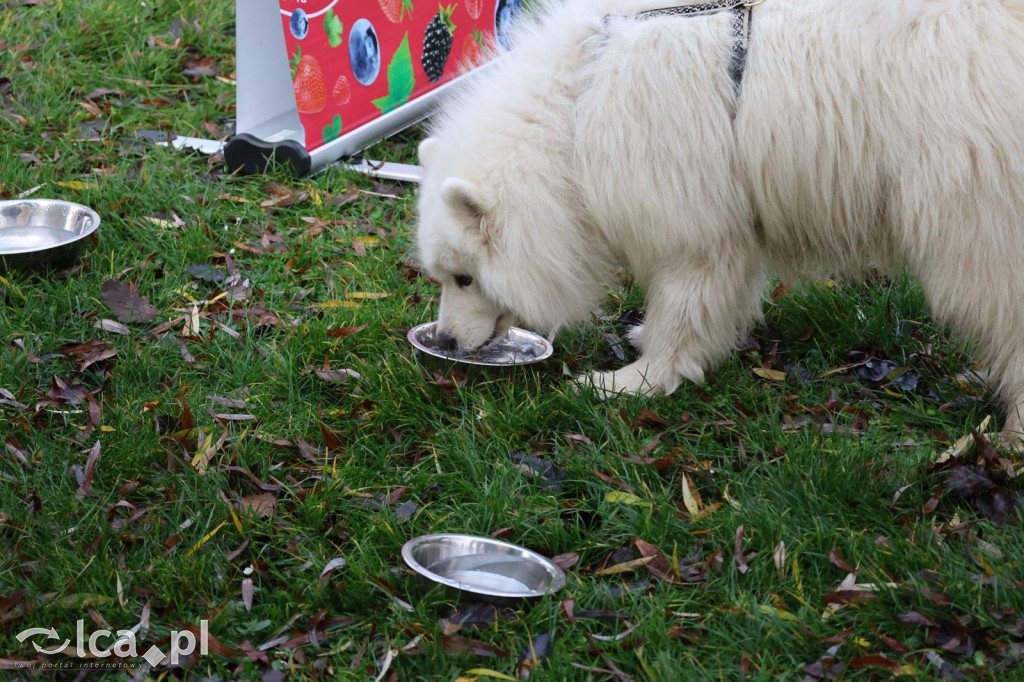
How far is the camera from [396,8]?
6164 millimetres

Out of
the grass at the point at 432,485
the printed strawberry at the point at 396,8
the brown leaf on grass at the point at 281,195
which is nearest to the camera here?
the grass at the point at 432,485

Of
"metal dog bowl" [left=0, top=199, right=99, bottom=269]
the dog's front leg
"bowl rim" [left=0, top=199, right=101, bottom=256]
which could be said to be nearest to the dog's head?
the dog's front leg

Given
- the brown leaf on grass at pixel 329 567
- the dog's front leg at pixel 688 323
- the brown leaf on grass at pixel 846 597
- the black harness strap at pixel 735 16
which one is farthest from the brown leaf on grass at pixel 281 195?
A: the brown leaf on grass at pixel 846 597

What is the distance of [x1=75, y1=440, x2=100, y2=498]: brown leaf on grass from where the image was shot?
3.51m

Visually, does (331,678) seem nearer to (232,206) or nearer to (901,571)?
(901,571)

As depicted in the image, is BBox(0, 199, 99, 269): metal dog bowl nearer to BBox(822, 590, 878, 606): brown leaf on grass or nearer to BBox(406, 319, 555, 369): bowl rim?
BBox(406, 319, 555, 369): bowl rim

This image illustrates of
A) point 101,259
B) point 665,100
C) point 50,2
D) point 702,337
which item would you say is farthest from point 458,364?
point 50,2

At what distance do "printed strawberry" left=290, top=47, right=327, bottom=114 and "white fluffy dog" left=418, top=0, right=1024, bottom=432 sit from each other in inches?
67.0

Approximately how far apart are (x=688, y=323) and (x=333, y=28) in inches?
119

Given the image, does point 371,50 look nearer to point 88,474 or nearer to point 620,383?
point 620,383

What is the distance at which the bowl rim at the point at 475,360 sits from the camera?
4082 millimetres

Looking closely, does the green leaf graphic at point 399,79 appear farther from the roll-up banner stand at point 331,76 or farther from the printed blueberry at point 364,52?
the printed blueberry at point 364,52

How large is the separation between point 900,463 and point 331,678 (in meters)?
2.07

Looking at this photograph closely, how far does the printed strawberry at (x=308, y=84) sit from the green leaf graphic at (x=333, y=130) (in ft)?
0.55
